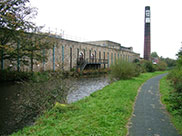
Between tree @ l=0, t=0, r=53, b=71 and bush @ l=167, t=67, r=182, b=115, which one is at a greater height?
tree @ l=0, t=0, r=53, b=71

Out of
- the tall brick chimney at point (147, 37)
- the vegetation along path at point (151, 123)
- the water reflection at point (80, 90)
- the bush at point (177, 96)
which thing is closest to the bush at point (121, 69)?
the water reflection at point (80, 90)

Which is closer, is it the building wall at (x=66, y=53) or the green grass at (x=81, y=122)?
the green grass at (x=81, y=122)

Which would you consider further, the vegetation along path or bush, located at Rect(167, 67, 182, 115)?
bush, located at Rect(167, 67, 182, 115)

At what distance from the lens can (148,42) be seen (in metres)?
45.5

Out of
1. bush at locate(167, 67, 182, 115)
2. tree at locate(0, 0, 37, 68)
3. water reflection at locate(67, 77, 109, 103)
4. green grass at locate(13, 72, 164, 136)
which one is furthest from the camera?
tree at locate(0, 0, 37, 68)

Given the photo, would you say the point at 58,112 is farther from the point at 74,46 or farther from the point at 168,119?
the point at 74,46

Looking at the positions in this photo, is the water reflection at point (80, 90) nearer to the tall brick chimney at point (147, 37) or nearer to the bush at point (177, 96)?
the bush at point (177, 96)

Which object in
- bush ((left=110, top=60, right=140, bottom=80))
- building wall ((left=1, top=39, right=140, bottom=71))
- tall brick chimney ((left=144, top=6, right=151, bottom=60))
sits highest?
tall brick chimney ((left=144, top=6, right=151, bottom=60))

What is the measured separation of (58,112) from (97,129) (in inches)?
84.9

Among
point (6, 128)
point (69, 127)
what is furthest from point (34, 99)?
point (69, 127)

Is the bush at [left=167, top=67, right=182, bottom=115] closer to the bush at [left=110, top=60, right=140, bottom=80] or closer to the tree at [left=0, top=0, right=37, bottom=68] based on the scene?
the bush at [left=110, top=60, right=140, bottom=80]

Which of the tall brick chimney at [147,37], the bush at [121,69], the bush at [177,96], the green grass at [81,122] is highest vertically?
the tall brick chimney at [147,37]

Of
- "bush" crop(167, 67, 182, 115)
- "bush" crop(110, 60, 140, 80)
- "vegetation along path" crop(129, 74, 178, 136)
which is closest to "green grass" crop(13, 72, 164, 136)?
"vegetation along path" crop(129, 74, 178, 136)

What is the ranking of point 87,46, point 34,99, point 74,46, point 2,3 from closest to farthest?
point 34,99
point 2,3
point 74,46
point 87,46
